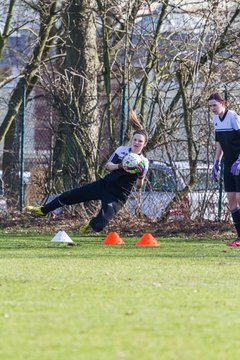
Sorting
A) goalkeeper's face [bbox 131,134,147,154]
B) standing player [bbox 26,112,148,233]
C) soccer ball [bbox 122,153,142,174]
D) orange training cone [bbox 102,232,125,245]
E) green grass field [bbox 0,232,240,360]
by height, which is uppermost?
goalkeeper's face [bbox 131,134,147,154]

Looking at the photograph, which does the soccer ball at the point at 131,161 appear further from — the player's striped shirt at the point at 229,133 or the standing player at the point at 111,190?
the player's striped shirt at the point at 229,133

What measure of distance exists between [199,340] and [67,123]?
12436 millimetres

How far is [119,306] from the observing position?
23.0ft

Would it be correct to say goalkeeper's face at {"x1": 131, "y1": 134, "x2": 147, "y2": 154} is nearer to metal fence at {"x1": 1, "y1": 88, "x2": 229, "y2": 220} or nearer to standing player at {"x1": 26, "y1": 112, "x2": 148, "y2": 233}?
standing player at {"x1": 26, "y1": 112, "x2": 148, "y2": 233}

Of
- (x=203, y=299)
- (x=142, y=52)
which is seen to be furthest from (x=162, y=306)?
(x=142, y=52)

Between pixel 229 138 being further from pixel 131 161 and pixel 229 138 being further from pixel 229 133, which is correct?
pixel 131 161

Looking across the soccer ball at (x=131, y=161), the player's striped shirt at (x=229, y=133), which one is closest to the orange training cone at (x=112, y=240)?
the soccer ball at (x=131, y=161)

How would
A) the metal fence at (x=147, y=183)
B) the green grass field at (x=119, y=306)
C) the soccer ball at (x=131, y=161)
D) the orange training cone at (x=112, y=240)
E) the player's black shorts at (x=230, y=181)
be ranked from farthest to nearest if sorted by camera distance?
the metal fence at (x=147, y=183)
the orange training cone at (x=112, y=240)
the player's black shorts at (x=230, y=181)
the soccer ball at (x=131, y=161)
the green grass field at (x=119, y=306)

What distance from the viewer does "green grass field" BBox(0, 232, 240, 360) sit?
17.7ft

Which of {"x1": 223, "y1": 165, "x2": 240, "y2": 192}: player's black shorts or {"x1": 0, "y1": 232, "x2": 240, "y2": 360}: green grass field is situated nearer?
{"x1": 0, "y1": 232, "x2": 240, "y2": 360}: green grass field

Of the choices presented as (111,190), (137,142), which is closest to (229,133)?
(137,142)

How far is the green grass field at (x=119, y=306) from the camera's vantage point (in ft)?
17.7

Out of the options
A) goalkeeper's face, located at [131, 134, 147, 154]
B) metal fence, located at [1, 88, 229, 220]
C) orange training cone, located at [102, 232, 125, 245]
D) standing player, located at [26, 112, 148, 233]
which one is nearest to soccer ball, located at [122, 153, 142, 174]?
standing player, located at [26, 112, 148, 233]

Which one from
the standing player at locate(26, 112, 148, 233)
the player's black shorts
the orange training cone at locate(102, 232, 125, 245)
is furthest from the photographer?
the orange training cone at locate(102, 232, 125, 245)
